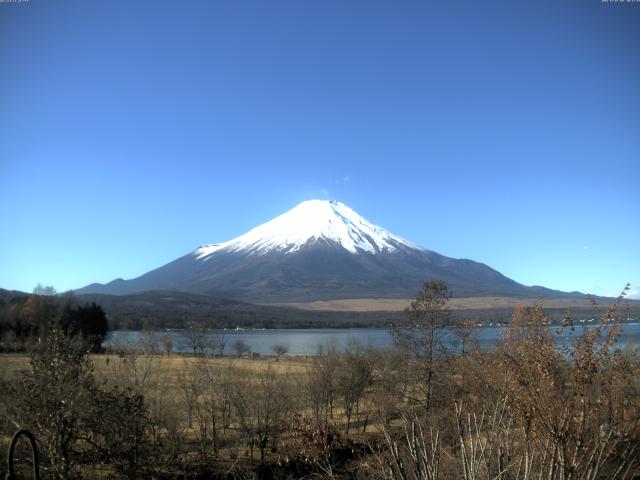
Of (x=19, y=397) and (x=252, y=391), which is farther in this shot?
(x=252, y=391)

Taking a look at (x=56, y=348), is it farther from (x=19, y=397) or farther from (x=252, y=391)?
(x=252, y=391)

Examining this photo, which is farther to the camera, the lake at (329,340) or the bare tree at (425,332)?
the bare tree at (425,332)

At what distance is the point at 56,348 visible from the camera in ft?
42.5

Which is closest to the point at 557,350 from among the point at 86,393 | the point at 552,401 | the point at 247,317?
the point at 552,401

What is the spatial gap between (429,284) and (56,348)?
1702cm

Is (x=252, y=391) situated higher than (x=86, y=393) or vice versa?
(x=86, y=393)

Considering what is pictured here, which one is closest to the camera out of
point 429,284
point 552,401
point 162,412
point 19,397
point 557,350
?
point 552,401

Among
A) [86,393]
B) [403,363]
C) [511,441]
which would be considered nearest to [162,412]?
[86,393]

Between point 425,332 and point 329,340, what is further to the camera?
point 329,340

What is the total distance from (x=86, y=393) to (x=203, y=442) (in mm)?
10869

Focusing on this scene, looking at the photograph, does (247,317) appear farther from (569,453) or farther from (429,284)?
(569,453)

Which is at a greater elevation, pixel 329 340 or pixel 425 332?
pixel 425 332

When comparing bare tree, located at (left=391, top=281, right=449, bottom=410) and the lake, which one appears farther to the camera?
bare tree, located at (left=391, top=281, right=449, bottom=410)

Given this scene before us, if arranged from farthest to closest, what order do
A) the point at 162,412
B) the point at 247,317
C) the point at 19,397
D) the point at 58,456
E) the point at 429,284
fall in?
the point at 247,317 → the point at 429,284 → the point at 162,412 → the point at 19,397 → the point at 58,456
